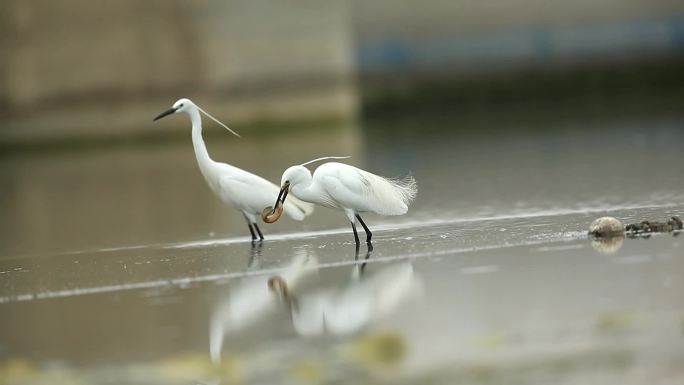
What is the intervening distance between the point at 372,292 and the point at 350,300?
22 centimetres

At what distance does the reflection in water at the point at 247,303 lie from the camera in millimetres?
6715

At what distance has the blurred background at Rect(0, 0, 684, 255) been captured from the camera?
16.0 meters

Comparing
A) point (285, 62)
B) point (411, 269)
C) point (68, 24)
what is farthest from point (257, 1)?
point (411, 269)

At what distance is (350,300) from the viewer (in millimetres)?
7215

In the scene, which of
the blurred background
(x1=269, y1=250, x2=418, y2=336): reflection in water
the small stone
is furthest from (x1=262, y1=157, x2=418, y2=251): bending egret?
the blurred background

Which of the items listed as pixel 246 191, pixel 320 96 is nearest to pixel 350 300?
pixel 246 191

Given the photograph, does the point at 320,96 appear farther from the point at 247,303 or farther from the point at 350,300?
the point at 350,300

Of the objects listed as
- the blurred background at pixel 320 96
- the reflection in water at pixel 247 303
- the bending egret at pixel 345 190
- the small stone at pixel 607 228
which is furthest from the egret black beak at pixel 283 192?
the blurred background at pixel 320 96

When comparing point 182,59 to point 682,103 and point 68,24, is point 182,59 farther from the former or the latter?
point 682,103

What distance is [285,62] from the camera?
92.5ft

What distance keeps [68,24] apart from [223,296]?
20.6 m

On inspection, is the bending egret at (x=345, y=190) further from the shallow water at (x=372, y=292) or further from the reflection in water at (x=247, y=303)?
the reflection in water at (x=247, y=303)

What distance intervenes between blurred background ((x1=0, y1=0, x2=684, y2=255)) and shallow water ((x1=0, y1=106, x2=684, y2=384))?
446 mm

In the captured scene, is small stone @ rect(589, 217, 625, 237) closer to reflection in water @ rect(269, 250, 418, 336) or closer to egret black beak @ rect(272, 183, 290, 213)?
reflection in water @ rect(269, 250, 418, 336)
